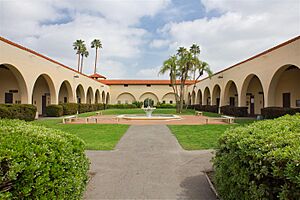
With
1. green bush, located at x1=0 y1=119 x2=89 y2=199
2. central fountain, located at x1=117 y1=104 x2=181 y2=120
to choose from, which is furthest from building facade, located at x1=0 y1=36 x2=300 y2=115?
green bush, located at x1=0 y1=119 x2=89 y2=199

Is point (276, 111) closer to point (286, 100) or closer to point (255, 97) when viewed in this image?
point (286, 100)

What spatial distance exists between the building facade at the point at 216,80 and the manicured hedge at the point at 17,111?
1196mm

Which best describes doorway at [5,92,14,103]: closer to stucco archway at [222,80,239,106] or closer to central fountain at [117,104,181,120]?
central fountain at [117,104,181,120]

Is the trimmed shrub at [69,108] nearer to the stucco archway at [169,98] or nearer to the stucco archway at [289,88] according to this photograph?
the stucco archway at [289,88]

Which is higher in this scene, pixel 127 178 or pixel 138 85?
pixel 138 85

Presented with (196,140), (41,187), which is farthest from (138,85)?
(41,187)

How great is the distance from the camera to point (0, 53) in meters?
15.1

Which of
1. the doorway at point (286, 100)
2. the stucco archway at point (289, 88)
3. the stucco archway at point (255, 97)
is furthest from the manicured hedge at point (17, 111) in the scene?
the stucco archway at point (255, 97)

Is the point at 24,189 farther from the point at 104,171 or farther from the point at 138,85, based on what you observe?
the point at 138,85

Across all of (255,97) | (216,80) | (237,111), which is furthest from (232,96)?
(237,111)

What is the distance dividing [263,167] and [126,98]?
54715 millimetres

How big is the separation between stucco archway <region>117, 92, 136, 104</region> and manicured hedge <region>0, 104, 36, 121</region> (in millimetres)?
37986

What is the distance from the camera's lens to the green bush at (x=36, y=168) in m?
2.40

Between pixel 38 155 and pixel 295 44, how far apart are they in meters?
15.9
